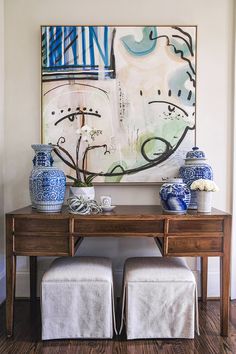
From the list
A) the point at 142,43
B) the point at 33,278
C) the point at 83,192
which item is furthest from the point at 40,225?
the point at 142,43

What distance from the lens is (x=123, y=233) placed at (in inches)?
70.1

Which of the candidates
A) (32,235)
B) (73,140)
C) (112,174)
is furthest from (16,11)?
(32,235)

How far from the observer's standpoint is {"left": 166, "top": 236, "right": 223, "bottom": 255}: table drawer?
1.77 meters

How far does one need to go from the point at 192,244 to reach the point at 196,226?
0.37 ft

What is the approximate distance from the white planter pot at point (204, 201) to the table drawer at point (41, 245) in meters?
0.87

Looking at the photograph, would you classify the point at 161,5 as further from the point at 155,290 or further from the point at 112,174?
the point at 155,290

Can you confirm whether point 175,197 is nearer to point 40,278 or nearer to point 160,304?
point 160,304

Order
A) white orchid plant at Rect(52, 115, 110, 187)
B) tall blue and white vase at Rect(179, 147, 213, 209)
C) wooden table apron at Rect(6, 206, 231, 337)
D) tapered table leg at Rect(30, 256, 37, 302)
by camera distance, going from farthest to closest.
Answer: white orchid plant at Rect(52, 115, 110, 187), tapered table leg at Rect(30, 256, 37, 302), tall blue and white vase at Rect(179, 147, 213, 209), wooden table apron at Rect(6, 206, 231, 337)

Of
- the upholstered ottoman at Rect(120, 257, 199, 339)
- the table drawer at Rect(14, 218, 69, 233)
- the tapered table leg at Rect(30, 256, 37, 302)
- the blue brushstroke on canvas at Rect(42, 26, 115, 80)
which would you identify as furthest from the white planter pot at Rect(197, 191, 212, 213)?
the tapered table leg at Rect(30, 256, 37, 302)

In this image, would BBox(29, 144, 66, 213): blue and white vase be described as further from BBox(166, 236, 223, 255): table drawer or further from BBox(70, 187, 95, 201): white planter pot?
BBox(166, 236, 223, 255): table drawer

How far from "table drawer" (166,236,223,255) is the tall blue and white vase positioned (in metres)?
0.31

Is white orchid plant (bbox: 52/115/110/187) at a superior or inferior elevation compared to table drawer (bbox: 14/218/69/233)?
superior

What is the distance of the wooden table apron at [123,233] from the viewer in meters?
1.76

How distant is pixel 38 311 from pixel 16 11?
229 cm
